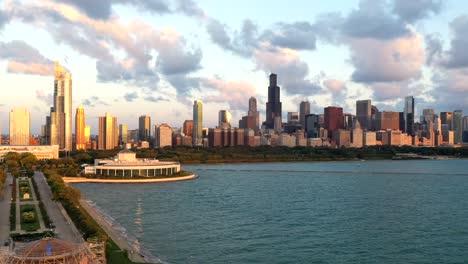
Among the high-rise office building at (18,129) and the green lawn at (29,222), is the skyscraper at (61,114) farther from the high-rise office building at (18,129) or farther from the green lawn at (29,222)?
the green lawn at (29,222)

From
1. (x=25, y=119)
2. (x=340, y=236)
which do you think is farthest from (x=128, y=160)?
(x=25, y=119)

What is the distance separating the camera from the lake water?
91.4 feet

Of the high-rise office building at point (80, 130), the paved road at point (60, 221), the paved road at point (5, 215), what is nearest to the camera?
the paved road at point (60, 221)

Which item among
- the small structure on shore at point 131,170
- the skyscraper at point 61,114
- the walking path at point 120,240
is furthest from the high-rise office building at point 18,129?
the walking path at point 120,240

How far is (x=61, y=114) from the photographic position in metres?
177

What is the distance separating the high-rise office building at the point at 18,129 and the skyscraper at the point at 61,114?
19.9 metres

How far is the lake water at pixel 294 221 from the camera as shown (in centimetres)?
2786

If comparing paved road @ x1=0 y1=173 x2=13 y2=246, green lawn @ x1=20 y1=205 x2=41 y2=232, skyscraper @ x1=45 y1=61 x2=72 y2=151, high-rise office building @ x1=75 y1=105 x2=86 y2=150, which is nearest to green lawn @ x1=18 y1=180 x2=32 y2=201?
paved road @ x1=0 y1=173 x2=13 y2=246

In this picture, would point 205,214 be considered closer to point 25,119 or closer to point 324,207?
point 324,207

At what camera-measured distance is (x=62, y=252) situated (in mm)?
18781

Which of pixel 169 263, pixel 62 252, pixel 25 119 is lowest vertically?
pixel 169 263

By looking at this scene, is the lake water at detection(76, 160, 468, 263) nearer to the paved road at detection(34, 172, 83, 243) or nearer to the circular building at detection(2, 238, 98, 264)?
the paved road at detection(34, 172, 83, 243)

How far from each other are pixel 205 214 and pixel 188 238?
30.2ft

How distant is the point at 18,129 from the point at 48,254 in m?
196
